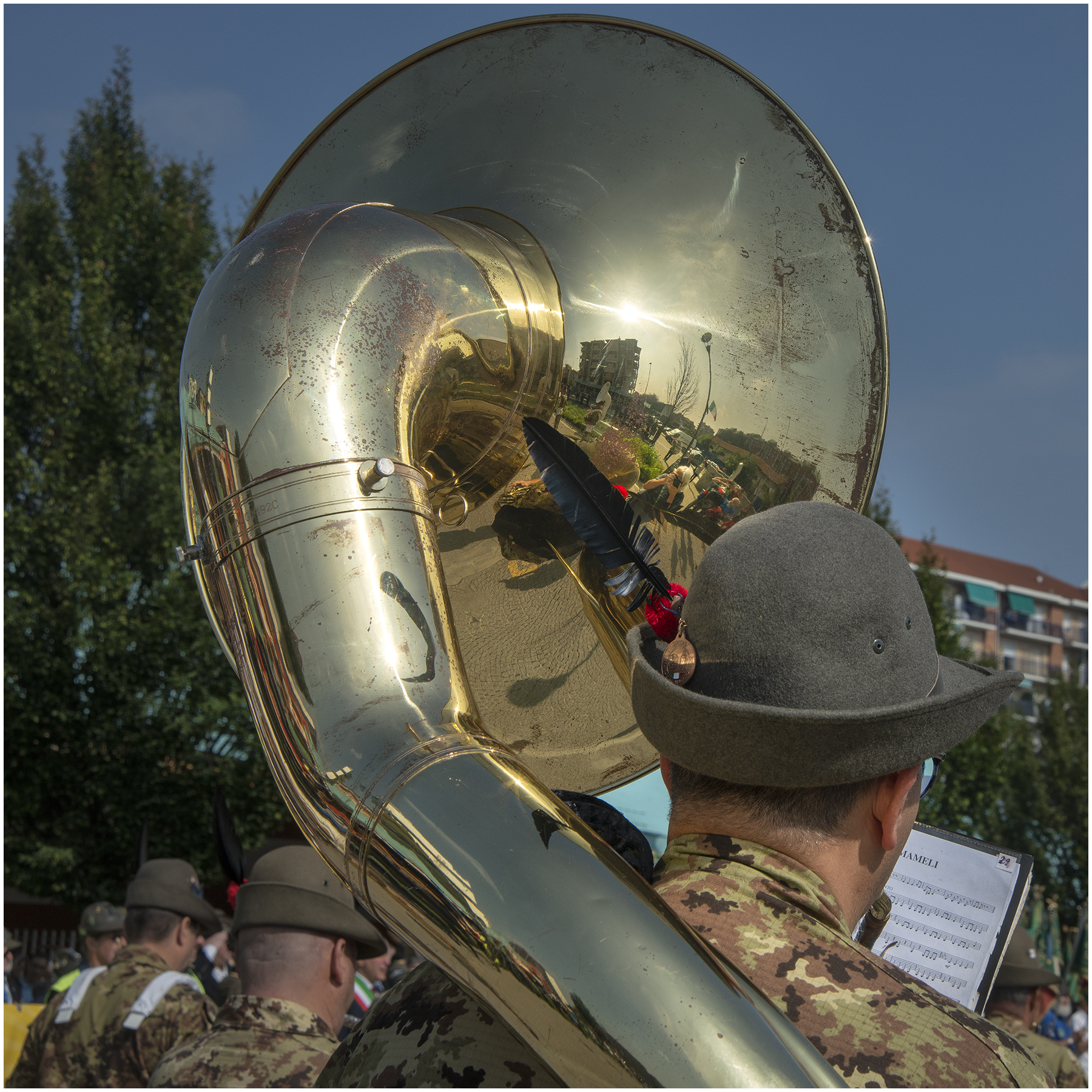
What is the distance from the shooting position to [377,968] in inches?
251

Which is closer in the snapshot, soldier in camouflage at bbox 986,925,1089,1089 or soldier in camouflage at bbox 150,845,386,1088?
A: soldier in camouflage at bbox 150,845,386,1088

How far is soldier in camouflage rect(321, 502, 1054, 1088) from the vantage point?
1105 mm

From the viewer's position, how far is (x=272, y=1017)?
9.32 ft

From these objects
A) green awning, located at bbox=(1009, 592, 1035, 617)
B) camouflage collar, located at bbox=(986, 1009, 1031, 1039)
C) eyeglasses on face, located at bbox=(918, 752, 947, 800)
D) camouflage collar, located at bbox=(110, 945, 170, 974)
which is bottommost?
camouflage collar, located at bbox=(986, 1009, 1031, 1039)

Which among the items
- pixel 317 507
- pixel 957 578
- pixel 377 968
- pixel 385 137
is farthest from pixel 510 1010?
A: pixel 957 578

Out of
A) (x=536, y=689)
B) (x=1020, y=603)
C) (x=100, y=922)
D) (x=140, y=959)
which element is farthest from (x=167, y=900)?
(x=1020, y=603)

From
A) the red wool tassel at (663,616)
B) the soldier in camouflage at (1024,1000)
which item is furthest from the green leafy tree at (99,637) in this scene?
the red wool tassel at (663,616)

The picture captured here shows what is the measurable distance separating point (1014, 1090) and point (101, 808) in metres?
14.5

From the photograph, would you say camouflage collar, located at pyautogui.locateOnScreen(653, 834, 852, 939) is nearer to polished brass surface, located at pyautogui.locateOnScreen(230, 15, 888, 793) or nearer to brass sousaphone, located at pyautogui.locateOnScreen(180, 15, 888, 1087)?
brass sousaphone, located at pyautogui.locateOnScreen(180, 15, 888, 1087)

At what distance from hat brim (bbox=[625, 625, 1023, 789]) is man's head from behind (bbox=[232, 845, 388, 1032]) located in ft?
6.64

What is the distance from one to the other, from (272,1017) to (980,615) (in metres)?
81.2

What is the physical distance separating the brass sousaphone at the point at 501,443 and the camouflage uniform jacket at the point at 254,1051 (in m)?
1.30

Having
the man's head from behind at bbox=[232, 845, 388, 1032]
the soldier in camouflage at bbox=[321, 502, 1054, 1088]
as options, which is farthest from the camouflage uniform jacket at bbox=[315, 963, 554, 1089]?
the man's head from behind at bbox=[232, 845, 388, 1032]

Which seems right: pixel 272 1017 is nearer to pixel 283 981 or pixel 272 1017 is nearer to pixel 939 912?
pixel 283 981
